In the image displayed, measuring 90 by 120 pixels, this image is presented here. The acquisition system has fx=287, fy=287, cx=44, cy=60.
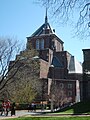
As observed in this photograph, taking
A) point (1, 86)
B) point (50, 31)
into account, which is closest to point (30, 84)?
point (1, 86)

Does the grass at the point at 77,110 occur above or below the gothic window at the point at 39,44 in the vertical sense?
below

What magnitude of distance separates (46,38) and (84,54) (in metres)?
47.0

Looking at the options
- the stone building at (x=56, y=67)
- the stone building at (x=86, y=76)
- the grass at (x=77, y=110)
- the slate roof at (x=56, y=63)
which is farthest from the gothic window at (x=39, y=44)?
the grass at (x=77, y=110)

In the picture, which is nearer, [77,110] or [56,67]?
[77,110]

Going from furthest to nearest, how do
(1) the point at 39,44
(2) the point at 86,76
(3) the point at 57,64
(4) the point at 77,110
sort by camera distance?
1. (1) the point at 39,44
2. (3) the point at 57,64
3. (2) the point at 86,76
4. (4) the point at 77,110

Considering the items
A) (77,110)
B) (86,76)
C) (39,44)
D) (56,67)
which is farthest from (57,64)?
(77,110)

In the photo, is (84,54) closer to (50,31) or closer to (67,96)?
(67,96)

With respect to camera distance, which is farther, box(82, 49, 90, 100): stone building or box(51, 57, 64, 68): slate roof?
box(51, 57, 64, 68): slate roof

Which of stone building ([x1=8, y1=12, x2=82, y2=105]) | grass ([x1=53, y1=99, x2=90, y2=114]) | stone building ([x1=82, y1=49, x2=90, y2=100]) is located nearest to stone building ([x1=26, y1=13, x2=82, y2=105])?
stone building ([x1=8, y1=12, x2=82, y2=105])

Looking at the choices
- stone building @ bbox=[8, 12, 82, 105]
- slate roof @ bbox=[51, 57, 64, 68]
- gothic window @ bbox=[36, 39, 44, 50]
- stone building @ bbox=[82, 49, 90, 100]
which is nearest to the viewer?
stone building @ bbox=[82, 49, 90, 100]

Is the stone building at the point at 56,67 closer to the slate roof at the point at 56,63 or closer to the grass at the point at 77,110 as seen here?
the slate roof at the point at 56,63

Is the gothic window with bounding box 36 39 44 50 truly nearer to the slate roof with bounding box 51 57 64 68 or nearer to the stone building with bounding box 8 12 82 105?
the stone building with bounding box 8 12 82 105

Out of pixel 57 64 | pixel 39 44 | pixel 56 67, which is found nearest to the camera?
pixel 56 67

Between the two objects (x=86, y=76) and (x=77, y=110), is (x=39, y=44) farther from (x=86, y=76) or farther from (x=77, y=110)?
(x=77, y=110)
